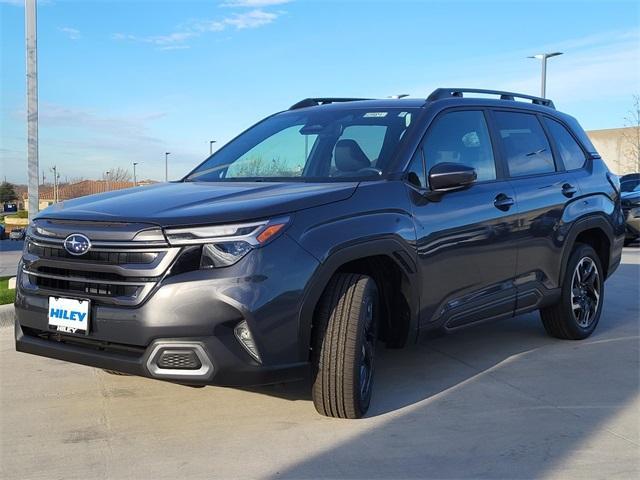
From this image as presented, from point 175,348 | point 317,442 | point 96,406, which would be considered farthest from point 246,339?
point 96,406

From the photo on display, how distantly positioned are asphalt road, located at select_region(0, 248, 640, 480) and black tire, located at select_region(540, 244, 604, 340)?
39cm

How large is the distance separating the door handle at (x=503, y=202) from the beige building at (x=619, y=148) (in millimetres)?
37291

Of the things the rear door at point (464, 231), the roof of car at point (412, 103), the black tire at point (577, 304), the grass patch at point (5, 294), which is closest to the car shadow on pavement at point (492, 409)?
the black tire at point (577, 304)

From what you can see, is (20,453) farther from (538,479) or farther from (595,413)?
(595,413)

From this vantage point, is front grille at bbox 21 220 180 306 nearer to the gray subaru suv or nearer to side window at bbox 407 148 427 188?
the gray subaru suv

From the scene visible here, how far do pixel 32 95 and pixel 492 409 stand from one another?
6.76m

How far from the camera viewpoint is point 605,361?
5.00 meters

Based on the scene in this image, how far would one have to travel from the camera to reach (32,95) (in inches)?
321

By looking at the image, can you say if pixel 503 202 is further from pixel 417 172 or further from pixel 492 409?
pixel 492 409

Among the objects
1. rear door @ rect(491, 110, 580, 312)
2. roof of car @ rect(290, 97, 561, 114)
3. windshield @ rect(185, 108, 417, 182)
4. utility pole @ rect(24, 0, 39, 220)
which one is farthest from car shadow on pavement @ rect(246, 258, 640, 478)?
utility pole @ rect(24, 0, 39, 220)

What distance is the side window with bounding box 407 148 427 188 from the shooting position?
4047mm

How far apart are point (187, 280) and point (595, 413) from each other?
2476 mm

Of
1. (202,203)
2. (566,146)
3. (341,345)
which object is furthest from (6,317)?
(566,146)

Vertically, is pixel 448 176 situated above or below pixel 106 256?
above
